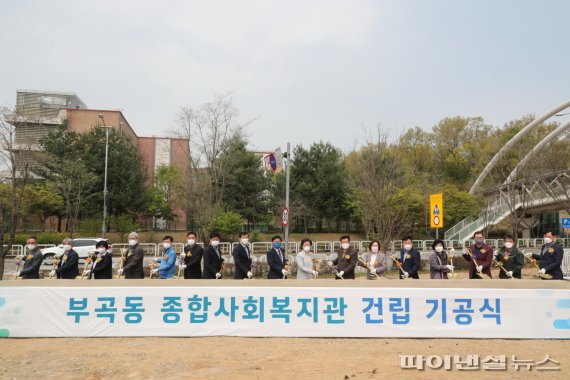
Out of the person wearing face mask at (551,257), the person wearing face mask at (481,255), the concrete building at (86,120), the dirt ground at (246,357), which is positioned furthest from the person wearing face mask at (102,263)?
the concrete building at (86,120)

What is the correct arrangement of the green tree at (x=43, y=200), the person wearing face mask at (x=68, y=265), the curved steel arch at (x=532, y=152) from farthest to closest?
the green tree at (x=43, y=200) < the curved steel arch at (x=532, y=152) < the person wearing face mask at (x=68, y=265)

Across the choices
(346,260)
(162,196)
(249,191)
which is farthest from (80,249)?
(249,191)

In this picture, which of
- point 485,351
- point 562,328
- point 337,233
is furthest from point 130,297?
point 337,233

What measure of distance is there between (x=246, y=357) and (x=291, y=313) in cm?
119

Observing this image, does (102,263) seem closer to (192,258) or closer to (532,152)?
(192,258)

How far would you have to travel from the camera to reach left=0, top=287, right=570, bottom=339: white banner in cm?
675

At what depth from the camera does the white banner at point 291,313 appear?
675cm

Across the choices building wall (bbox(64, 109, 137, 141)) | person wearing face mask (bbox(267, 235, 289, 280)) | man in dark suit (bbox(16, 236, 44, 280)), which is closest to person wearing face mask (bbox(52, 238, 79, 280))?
man in dark suit (bbox(16, 236, 44, 280))

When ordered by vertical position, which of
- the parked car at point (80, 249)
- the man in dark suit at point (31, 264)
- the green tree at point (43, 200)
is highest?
the green tree at point (43, 200)

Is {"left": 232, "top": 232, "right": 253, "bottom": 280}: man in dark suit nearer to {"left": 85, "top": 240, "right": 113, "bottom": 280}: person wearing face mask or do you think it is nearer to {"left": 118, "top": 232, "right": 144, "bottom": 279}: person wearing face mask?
{"left": 118, "top": 232, "right": 144, "bottom": 279}: person wearing face mask

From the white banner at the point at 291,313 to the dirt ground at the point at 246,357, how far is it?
161mm

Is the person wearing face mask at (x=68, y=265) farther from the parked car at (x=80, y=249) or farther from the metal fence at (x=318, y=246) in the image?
the metal fence at (x=318, y=246)

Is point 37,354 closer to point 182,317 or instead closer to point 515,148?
point 182,317

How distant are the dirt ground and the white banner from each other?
16 cm
